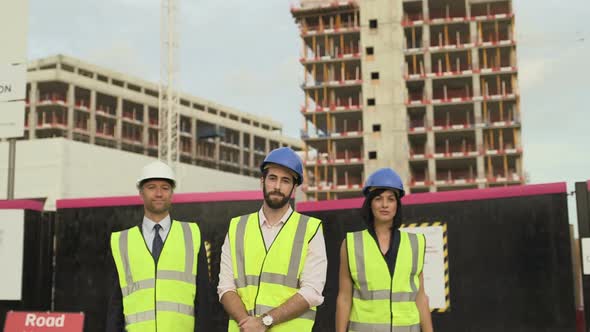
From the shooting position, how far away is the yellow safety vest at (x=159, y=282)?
485 cm

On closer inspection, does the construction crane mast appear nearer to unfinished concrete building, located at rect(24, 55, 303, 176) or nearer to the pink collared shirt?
unfinished concrete building, located at rect(24, 55, 303, 176)

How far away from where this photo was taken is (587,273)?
7969 millimetres

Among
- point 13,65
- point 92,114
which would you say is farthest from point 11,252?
point 92,114

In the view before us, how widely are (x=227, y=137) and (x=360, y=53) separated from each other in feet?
139

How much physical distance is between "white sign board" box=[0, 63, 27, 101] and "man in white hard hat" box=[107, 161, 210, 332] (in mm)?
7619

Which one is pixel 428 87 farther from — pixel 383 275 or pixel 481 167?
pixel 383 275

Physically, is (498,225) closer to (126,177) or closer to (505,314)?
(505,314)

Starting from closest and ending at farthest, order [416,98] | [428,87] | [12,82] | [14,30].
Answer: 1. [12,82]
2. [14,30]
3. [428,87]
4. [416,98]

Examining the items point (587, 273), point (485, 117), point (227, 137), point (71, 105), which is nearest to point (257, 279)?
point (587, 273)

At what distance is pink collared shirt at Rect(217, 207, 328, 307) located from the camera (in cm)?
434

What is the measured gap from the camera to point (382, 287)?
480cm

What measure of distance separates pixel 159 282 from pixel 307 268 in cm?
120

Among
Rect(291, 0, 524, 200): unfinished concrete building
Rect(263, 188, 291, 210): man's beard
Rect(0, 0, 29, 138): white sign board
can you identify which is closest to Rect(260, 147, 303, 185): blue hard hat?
Rect(263, 188, 291, 210): man's beard

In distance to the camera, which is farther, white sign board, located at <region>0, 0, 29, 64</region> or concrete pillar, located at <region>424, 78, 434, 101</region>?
concrete pillar, located at <region>424, 78, 434, 101</region>
